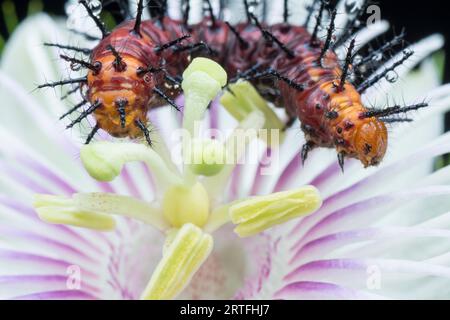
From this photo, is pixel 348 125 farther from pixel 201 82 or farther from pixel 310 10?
pixel 310 10

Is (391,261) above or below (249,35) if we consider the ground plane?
below

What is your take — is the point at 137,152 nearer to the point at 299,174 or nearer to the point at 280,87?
the point at 280,87

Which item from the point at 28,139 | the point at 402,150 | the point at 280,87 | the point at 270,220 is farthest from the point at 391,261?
the point at 28,139

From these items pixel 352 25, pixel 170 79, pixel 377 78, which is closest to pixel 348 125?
pixel 377 78

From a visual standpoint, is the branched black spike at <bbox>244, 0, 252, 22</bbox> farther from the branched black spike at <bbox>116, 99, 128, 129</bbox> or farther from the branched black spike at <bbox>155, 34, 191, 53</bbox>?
the branched black spike at <bbox>116, 99, 128, 129</bbox>

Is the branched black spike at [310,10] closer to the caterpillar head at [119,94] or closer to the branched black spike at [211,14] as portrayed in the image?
the branched black spike at [211,14]

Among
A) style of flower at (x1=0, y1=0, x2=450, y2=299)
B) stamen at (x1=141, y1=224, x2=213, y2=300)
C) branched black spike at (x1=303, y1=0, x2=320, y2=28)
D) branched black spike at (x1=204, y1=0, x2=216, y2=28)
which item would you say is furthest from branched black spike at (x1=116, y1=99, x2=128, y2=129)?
branched black spike at (x1=303, y1=0, x2=320, y2=28)
